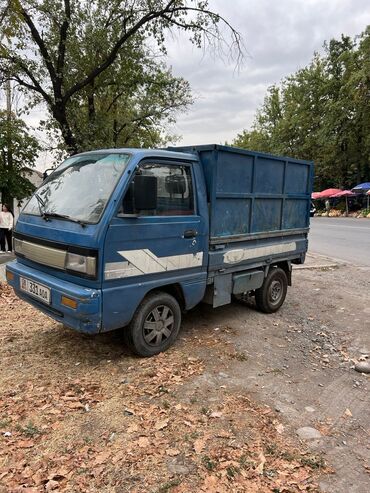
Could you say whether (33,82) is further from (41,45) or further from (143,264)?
(143,264)

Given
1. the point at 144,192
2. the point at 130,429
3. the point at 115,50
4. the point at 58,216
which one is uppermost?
the point at 115,50

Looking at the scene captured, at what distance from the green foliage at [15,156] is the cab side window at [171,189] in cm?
800

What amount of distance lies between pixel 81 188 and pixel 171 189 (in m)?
0.96

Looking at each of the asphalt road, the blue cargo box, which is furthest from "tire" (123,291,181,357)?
the asphalt road

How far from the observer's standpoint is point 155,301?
4020 millimetres

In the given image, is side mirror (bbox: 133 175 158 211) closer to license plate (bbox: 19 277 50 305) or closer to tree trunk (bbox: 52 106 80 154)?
license plate (bbox: 19 277 50 305)

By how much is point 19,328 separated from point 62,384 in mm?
1682

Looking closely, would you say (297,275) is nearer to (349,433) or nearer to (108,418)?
(349,433)

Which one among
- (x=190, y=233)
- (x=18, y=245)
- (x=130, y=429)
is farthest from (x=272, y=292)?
(x=18, y=245)

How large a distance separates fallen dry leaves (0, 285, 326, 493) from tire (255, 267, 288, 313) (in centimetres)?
174

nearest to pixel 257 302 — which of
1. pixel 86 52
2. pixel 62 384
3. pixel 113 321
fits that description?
pixel 113 321

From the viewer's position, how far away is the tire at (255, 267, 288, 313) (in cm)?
576

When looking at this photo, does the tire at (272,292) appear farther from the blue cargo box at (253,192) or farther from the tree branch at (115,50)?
the tree branch at (115,50)

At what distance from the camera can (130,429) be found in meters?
2.95
